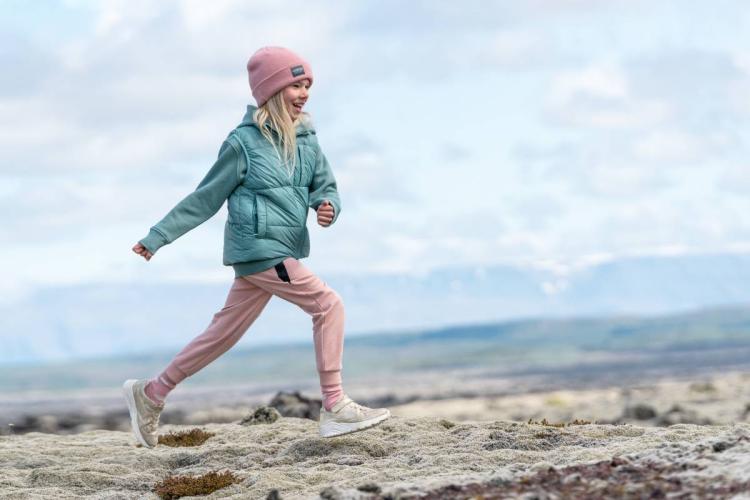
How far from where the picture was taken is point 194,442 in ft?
45.2

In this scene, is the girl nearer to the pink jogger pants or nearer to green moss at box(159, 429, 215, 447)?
the pink jogger pants

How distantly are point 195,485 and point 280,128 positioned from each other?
3.05 meters

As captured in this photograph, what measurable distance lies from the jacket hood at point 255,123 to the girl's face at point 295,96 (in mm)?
119

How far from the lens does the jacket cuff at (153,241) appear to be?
10.9 m

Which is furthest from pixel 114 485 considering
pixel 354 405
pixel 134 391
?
pixel 354 405

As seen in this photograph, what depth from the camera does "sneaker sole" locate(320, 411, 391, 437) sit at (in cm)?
1127

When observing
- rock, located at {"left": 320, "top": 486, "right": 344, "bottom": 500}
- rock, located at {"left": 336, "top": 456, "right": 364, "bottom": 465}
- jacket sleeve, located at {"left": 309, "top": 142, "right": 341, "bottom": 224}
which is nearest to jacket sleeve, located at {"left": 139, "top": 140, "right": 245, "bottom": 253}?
jacket sleeve, located at {"left": 309, "top": 142, "right": 341, "bottom": 224}

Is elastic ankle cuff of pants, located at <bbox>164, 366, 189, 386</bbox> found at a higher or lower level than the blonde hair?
lower

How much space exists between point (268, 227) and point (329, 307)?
0.86 m

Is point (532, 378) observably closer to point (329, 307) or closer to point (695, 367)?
point (695, 367)

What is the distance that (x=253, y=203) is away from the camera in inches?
431

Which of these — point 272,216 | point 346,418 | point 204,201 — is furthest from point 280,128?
point 346,418

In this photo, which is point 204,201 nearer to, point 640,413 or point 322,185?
point 322,185

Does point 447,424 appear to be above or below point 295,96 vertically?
below
